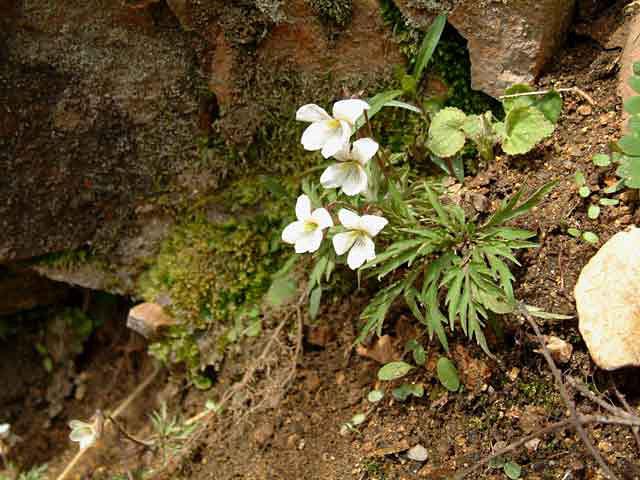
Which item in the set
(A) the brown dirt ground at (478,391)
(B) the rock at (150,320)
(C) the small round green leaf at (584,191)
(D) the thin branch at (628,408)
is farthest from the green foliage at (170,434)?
(C) the small round green leaf at (584,191)

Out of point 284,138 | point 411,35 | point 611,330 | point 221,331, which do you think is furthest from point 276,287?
point 611,330

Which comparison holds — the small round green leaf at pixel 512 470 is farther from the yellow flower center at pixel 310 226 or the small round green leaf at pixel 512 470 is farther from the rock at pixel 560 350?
the yellow flower center at pixel 310 226

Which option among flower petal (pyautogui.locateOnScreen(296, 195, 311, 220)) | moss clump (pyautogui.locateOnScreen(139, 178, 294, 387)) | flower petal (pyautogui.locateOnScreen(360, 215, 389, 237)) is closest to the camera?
flower petal (pyautogui.locateOnScreen(360, 215, 389, 237))

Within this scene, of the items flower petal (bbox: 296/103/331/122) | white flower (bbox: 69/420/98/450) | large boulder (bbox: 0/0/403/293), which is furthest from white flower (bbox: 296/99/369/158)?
white flower (bbox: 69/420/98/450)

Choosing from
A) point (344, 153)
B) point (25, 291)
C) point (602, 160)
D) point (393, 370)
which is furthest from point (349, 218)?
point (25, 291)

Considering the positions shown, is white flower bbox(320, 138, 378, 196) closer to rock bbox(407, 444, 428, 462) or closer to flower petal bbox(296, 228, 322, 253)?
flower petal bbox(296, 228, 322, 253)

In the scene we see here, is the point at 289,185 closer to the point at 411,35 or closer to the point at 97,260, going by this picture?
the point at 411,35
